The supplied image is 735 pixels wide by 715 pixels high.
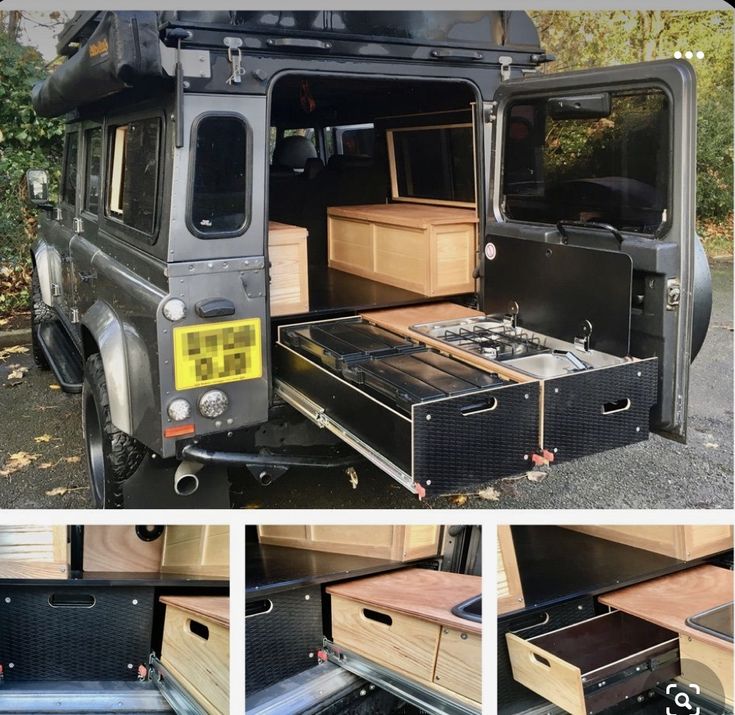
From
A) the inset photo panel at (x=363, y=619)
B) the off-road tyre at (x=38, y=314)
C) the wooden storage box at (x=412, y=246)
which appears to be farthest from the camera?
the off-road tyre at (x=38, y=314)

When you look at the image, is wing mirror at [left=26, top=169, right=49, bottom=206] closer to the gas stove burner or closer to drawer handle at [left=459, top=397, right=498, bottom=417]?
the gas stove burner

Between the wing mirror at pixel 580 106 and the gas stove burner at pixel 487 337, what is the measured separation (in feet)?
2.54

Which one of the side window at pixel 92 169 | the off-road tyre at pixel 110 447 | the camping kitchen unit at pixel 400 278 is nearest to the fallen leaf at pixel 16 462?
the camping kitchen unit at pixel 400 278

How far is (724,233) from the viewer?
17.6 feet

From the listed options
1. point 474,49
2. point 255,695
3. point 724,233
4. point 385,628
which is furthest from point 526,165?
point 724,233

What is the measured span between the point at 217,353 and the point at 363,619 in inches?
38.5

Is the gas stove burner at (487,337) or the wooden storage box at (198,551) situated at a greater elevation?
the gas stove burner at (487,337)

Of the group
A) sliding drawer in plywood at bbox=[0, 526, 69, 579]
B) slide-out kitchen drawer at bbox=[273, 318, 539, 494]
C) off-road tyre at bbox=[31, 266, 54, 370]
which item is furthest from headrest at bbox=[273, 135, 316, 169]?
sliding drawer in plywood at bbox=[0, 526, 69, 579]

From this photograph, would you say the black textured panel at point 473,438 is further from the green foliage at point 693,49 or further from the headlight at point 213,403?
the green foliage at point 693,49

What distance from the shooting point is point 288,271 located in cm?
318

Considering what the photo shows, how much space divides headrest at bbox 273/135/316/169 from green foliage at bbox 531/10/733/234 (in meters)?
1.51

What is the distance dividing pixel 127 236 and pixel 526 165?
5.18 feet

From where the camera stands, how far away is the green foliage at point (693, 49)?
4141 millimetres

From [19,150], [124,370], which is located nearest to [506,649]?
[124,370]
